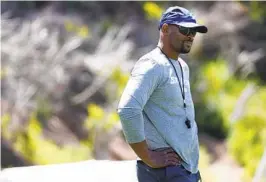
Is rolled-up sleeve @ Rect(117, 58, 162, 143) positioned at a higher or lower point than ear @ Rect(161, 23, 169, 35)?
lower

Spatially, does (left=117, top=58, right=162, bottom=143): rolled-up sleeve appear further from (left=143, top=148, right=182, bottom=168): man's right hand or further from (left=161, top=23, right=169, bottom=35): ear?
(left=161, top=23, right=169, bottom=35): ear

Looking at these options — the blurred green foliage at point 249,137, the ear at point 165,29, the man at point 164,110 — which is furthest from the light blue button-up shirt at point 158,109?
the blurred green foliage at point 249,137

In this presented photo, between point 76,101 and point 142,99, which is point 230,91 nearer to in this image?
point 76,101

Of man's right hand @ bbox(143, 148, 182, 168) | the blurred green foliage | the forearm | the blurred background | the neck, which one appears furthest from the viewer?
the blurred background

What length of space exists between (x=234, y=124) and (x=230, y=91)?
1.78 meters

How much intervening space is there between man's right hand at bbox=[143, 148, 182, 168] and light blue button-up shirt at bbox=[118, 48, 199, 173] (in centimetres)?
4

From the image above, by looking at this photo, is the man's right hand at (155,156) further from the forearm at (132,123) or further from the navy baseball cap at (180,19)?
the navy baseball cap at (180,19)

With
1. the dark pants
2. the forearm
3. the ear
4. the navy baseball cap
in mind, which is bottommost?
the dark pants

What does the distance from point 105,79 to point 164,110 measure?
7.98 meters

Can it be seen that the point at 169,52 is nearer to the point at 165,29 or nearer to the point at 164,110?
the point at 165,29

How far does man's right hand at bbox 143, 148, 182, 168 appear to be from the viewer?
3.38m

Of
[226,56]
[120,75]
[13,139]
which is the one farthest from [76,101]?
[226,56]

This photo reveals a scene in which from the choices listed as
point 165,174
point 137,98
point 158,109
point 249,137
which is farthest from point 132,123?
point 249,137

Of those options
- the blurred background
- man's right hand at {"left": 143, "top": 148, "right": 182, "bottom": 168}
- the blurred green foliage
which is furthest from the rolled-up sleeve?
the blurred green foliage
